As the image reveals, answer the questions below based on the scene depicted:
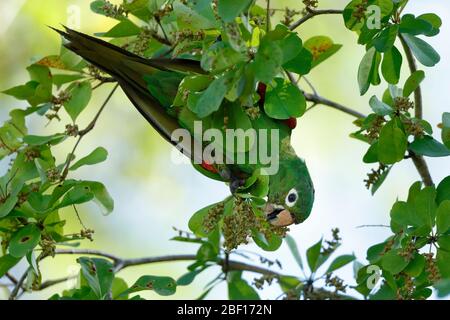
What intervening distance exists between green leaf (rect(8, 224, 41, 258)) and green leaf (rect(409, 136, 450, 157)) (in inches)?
51.7

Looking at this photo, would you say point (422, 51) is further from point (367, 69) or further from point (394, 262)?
point (394, 262)

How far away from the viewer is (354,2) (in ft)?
8.34

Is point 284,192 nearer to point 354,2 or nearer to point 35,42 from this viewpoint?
A: point 354,2

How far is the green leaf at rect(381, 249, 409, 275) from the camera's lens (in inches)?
104

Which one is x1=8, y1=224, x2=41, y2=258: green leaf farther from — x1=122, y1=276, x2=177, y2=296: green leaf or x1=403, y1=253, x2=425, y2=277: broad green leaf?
x1=403, y1=253, x2=425, y2=277: broad green leaf

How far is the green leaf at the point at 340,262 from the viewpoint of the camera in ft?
11.5

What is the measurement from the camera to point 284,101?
8.41 ft

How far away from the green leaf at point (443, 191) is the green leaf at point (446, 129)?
4.9 inches

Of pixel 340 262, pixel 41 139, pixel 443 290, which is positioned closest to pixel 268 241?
pixel 340 262

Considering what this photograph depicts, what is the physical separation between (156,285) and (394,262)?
834 mm

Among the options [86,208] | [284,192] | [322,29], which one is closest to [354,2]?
[284,192]

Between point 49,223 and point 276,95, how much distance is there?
949 millimetres

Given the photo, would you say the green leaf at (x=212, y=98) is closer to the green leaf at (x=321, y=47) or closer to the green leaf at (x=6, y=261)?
the green leaf at (x=321, y=47)
